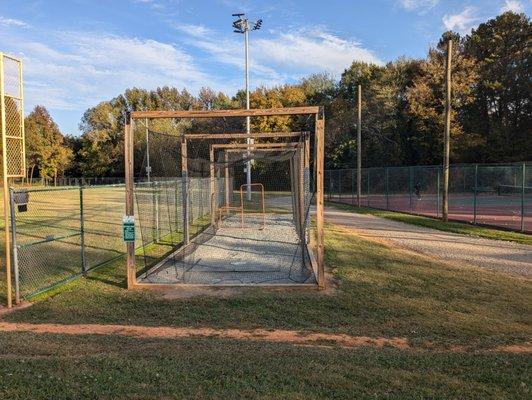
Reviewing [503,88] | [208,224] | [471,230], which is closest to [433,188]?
[471,230]

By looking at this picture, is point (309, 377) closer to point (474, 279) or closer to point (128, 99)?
point (474, 279)

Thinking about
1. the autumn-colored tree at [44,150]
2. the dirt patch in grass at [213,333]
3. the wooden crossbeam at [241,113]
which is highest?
the autumn-colored tree at [44,150]

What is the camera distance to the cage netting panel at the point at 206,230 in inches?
388

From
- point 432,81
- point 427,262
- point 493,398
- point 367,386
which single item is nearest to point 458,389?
point 493,398

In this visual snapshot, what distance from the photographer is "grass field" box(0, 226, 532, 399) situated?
3934 millimetres

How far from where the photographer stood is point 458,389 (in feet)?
13.0

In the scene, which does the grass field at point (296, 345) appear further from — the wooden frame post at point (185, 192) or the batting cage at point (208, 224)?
the wooden frame post at point (185, 192)

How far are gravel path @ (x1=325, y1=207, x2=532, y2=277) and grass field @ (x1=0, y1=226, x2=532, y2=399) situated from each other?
149cm

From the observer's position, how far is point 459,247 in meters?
13.4

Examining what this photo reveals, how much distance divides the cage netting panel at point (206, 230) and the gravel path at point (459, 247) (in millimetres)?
2935

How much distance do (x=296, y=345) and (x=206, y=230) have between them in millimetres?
11875

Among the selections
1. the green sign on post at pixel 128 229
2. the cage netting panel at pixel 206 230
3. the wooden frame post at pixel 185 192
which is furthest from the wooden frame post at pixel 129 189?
the wooden frame post at pixel 185 192

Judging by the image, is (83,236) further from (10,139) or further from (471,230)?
(471,230)

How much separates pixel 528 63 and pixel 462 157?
35.1ft
